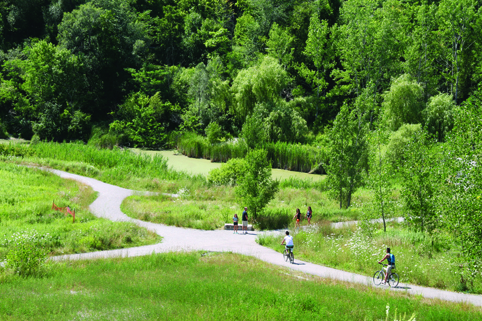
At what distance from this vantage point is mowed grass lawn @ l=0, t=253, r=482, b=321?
30.7ft

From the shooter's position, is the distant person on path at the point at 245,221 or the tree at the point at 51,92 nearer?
the distant person on path at the point at 245,221

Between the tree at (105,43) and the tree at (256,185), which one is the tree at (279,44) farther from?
the tree at (256,185)

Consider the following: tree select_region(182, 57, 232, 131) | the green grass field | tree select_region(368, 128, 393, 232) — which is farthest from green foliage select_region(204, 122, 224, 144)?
tree select_region(368, 128, 393, 232)

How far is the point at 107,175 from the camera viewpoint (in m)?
35.0

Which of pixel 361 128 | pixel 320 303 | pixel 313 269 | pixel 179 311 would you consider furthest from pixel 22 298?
pixel 361 128

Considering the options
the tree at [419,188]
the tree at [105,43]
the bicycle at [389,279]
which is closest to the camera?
the bicycle at [389,279]

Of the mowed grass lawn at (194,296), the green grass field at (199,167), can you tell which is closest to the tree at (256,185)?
the mowed grass lawn at (194,296)

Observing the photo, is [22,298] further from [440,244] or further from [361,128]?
[361,128]

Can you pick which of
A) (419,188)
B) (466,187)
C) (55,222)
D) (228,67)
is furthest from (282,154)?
(466,187)

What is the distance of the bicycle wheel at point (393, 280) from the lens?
14.6 m

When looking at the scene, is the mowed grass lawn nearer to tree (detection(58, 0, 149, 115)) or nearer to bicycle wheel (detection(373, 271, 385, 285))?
bicycle wheel (detection(373, 271, 385, 285))

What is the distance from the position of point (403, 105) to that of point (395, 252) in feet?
94.4

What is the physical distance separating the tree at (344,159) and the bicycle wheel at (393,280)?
1316 cm

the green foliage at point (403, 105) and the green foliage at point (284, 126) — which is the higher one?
the green foliage at point (403, 105)
